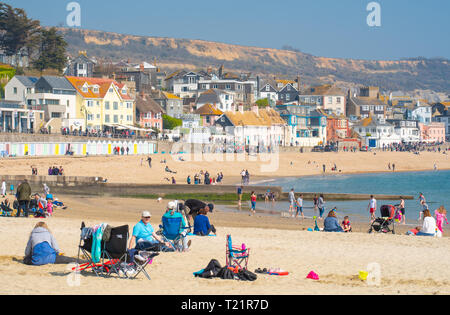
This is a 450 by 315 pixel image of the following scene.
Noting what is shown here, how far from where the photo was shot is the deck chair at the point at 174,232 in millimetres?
13523

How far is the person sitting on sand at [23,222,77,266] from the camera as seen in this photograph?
11.8 metres

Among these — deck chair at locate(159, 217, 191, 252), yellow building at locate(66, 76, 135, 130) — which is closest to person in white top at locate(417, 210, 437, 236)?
deck chair at locate(159, 217, 191, 252)

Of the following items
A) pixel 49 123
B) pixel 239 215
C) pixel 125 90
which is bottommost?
pixel 239 215

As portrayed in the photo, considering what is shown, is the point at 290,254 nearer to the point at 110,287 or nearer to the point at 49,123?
the point at 110,287

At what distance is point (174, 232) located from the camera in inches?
535

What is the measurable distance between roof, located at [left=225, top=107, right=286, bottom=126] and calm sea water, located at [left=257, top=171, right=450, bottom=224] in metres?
23.9

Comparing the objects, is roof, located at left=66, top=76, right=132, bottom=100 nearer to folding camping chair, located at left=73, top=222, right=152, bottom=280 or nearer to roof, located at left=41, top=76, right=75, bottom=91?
roof, located at left=41, top=76, right=75, bottom=91

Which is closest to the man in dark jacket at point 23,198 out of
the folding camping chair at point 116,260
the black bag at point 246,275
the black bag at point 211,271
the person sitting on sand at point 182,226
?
the person sitting on sand at point 182,226

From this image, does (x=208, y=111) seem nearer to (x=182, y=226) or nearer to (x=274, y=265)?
(x=182, y=226)

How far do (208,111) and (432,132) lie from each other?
220 ft

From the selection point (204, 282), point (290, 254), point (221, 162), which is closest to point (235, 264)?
point (204, 282)
